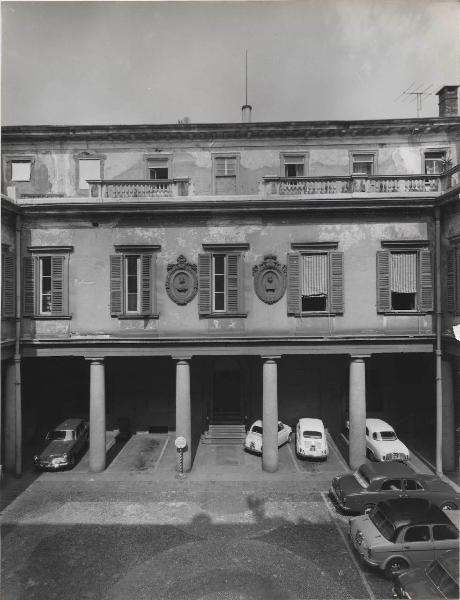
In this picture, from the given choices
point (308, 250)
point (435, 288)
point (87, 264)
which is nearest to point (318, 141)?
point (308, 250)

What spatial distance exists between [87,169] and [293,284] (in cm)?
1081

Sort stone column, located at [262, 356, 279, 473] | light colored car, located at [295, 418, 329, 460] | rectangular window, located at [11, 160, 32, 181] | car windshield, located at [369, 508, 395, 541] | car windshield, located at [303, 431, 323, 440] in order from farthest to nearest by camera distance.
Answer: rectangular window, located at [11, 160, 32, 181] < car windshield, located at [303, 431, 323, 440] < light colored car, located at [295, 418, 329, 460] < stone column, located at [262, 356, 279, 473] < car windshield, located at [369, 508, 395, 541]

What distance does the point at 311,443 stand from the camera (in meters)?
16.9

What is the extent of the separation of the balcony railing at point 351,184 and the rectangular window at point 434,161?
269 cm

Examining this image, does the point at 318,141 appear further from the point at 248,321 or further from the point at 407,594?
the point at 407,594

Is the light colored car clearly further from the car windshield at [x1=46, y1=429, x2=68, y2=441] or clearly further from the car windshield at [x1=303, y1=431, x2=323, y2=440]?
the car windshield at [x1=46, y1=429, x2=68, y2=441]

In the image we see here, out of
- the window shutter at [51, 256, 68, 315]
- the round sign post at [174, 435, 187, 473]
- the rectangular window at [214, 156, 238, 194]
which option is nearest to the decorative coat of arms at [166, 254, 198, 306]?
the window shutter at [51, 256, 68, 315]

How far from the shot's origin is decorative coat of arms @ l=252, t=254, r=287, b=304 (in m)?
15.9

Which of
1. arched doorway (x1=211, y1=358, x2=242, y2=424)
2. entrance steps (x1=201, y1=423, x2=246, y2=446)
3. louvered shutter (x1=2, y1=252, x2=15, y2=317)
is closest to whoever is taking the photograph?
louvered shutter (x1=2, y1=252, x2=15, y2=317)

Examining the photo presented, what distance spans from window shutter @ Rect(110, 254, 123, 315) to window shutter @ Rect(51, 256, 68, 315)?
1889 millimetres

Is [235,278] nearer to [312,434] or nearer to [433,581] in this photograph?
[312,434]

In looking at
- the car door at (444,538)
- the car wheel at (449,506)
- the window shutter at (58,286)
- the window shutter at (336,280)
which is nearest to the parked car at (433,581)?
the car door at (444,538)

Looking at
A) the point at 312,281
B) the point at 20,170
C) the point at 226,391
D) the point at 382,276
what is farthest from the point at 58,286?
the point at 382,276

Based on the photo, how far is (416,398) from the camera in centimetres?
2055
